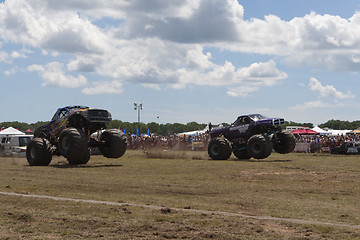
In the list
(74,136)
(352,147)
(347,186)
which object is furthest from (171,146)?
(347,186)

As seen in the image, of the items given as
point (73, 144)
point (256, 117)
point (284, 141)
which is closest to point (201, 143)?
point (256, 117)

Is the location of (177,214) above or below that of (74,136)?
below

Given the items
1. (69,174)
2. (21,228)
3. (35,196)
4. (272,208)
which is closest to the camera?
(21,228)

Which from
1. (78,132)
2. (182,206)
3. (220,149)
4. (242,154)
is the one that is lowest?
(182,206)

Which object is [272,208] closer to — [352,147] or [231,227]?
[231,227]

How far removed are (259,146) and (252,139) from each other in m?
0.53

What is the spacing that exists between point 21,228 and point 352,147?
104 feet

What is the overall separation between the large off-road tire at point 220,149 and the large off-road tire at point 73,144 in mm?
8840

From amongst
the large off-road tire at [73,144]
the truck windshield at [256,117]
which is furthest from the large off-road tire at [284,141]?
the large off-road tire at [73,144]

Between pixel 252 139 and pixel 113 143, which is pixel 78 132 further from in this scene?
pixel 252 139

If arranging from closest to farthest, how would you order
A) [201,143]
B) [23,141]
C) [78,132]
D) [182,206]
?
1. [182,206]
2. [78,132]
3. [23,141]
4. [201,143]

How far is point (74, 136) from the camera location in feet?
67.8

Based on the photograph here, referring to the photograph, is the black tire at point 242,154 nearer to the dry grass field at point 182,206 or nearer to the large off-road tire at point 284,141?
the large off-road tire at point 284,141

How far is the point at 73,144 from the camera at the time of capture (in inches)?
817
